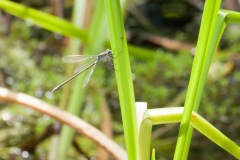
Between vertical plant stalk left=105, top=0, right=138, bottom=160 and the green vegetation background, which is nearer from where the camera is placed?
vertical plant stalk left=105, top=0, right=138, bottom=160

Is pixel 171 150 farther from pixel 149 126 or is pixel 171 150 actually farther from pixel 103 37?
pixel 149 126

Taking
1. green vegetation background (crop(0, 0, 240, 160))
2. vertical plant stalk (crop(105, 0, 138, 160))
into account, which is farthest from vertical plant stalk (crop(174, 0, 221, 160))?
green vegetation background (crop(0, 0, 240, 160))

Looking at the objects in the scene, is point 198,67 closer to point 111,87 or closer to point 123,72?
point 123,72

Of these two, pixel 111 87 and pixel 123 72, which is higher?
pixel 111 87

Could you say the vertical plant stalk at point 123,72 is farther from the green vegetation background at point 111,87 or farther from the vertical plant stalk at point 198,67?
the green vegetation background at point 111,87

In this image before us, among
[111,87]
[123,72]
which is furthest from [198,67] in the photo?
[111,87]

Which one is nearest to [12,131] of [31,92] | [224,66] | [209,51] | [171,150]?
[31,92]

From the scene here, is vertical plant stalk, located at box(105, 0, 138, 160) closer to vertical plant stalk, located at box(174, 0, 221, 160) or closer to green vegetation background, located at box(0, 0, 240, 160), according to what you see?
vertical plant stalk, located at box(174, 0, 221, 160)
